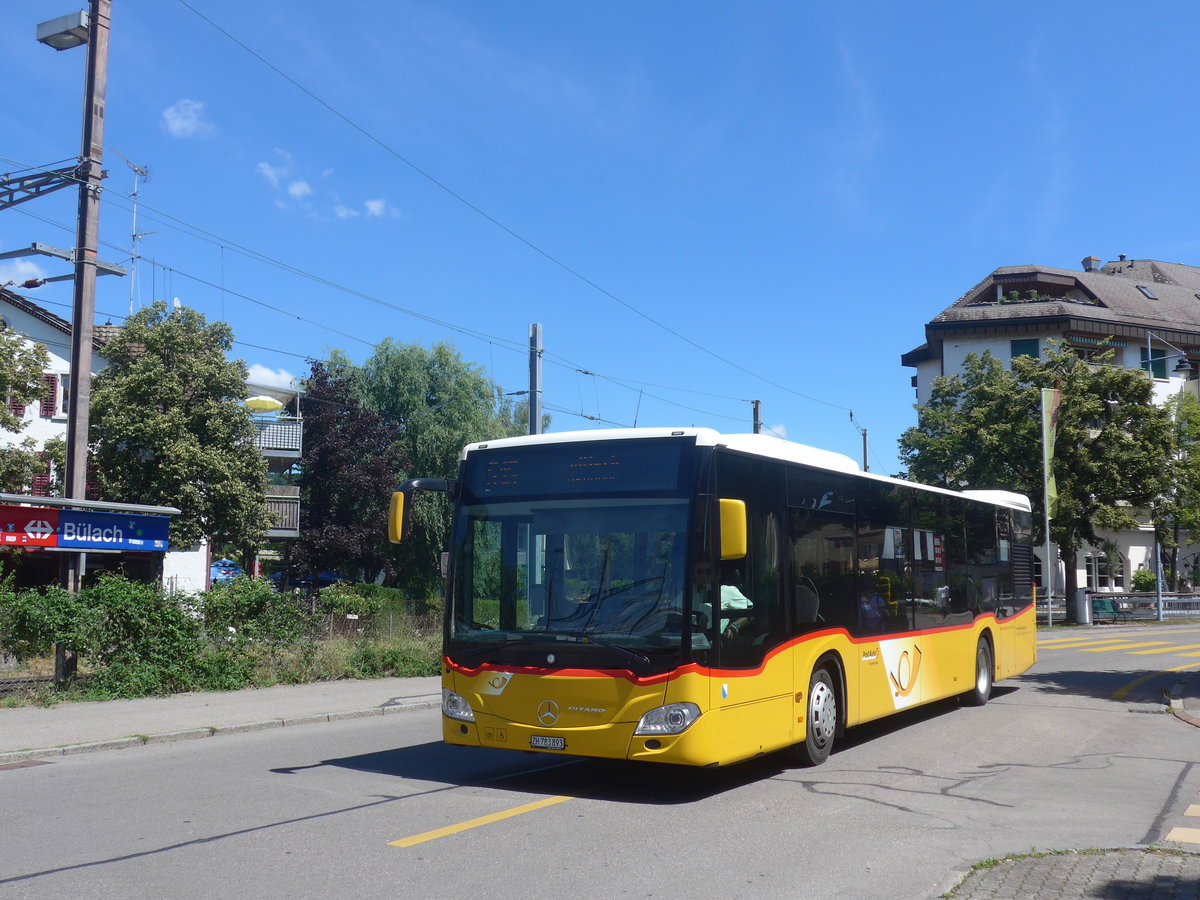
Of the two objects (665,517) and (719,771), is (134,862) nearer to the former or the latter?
(665,517)

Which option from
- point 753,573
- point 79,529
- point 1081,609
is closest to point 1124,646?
point 1081,609

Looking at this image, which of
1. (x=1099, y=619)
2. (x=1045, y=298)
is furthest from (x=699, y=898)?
(x=1045, y=298)

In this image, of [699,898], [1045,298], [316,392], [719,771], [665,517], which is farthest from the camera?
[1045,298]

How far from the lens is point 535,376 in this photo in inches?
935

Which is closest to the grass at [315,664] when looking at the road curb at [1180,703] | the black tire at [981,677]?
the black tire at [981,677]

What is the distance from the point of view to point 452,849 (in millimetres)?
6555

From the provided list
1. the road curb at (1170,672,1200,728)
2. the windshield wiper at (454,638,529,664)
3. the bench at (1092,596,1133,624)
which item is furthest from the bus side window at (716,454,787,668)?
the bench at (1092,596,1133,624)

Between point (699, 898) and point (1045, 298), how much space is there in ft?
190

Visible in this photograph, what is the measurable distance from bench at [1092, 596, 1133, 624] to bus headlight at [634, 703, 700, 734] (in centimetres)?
4056

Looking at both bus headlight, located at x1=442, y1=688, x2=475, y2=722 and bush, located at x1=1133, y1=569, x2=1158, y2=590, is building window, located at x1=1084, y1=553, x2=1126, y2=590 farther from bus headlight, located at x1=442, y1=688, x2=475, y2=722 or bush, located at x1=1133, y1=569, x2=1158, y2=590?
bus headlight, located at x1=442, y1=688, x2=475, y2=722

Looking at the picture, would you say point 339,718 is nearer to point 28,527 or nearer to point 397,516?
point 28,527

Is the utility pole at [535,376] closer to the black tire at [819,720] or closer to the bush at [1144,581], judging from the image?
the black tire at [819,720]

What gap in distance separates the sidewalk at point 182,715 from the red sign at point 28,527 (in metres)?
2.06

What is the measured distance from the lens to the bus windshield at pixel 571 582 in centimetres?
819
